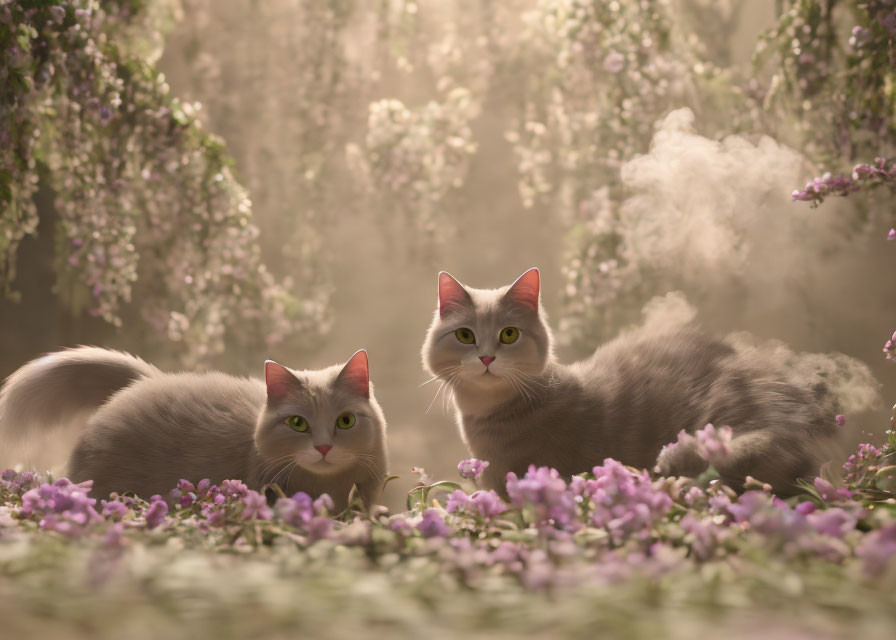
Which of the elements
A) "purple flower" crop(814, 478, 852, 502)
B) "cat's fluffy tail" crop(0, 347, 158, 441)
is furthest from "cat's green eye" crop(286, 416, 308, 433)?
"purple flower" crop(814, 478, 852, 502)

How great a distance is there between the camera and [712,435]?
1396 mm

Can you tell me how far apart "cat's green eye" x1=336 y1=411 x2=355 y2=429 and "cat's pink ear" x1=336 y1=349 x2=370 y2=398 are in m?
0.08

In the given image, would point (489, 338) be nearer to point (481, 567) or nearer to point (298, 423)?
point (298, 423)

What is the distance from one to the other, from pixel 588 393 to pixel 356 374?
1.89 feet

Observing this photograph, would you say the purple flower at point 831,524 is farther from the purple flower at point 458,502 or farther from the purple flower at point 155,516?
the purple flower at point 155,516

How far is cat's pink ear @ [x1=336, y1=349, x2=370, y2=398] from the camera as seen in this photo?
6.22ft

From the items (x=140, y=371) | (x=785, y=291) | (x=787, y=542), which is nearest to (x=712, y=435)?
(x=787, y=542)

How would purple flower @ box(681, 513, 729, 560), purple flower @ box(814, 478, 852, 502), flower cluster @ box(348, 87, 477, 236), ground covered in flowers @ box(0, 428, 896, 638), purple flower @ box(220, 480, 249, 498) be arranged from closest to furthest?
1. ground covered in flowers @ box(0, 428, 896, 638)
2. purple flower @ box(681, 513, 729, 560)
3. purple flower @ box(814, 478, 852, 502)
4. purple flower @ box(220, 480, 249, 498)
5. flower cluster @ box(348, 87, 477, 236)

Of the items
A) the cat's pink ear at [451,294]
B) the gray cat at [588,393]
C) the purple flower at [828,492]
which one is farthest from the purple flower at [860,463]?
the cat's pink ear at [451,294]

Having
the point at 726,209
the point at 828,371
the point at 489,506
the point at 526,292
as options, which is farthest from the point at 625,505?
the point at 726,209

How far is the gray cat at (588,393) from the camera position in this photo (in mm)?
1765

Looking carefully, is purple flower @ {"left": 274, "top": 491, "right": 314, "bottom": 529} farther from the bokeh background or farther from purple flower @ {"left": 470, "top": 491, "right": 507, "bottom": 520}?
the bokeh background

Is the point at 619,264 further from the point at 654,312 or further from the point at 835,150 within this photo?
the point at 835,150

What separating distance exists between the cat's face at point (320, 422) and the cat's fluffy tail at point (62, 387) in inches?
23.3
